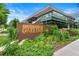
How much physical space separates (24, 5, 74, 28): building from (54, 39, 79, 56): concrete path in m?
0.20

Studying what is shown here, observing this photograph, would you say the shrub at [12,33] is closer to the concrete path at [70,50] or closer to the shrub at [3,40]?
the shrub at [3,40]

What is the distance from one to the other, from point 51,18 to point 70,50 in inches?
14.8

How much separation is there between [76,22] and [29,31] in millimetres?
486

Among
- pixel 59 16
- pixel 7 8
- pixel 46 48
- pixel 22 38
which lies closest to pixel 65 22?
pixel 59 16

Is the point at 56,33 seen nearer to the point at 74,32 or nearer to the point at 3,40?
the point at 74,32

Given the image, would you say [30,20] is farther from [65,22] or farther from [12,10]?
[65,22]

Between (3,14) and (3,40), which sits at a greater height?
(3,14)

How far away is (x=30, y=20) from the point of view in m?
2.05

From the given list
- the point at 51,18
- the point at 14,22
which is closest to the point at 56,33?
the point at 51,18

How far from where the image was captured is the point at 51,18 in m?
2.08

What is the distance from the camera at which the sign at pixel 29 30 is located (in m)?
2.05

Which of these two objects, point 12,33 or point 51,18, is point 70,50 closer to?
point 51,18

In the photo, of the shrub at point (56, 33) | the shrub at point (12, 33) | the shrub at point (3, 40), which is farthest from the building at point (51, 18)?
the shrub at point (3, 40)

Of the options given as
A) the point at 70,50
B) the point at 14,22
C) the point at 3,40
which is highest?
the point at 14,22
